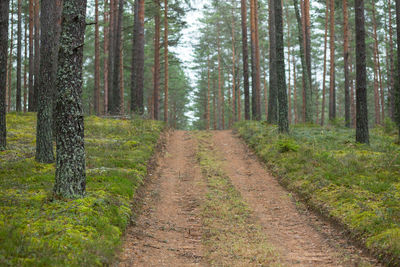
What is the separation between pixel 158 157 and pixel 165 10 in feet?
48.5

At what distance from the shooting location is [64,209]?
5.93m

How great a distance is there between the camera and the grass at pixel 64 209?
4434 millimetres

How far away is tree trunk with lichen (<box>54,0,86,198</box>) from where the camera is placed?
21.2 feet

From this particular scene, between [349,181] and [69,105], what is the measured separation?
704cm

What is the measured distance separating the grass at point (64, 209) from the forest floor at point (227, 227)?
0.54 metres

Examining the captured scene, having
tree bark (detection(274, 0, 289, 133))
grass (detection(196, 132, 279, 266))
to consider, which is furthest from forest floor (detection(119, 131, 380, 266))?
tree bark (detection(274, 0, 289, 133))

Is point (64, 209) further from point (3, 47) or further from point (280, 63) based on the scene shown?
point (280, 63)

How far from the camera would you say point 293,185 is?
9.85m

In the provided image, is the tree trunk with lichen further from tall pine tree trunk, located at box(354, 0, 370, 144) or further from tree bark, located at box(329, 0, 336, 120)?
tree bark, located at box(329, 0, 336, 120)

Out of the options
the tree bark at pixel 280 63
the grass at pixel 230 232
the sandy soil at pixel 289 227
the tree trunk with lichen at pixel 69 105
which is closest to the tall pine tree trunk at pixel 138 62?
the tree bark at pixel 280 63

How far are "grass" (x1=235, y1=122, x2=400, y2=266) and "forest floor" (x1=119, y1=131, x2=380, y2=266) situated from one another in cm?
32

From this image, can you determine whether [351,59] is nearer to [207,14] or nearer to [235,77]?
[235,77]

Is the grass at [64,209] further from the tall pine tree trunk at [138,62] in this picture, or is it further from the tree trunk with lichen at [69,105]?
the tall pine tree trunk at [138,62]

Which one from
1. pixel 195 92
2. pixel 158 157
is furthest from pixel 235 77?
pixel 158 157
